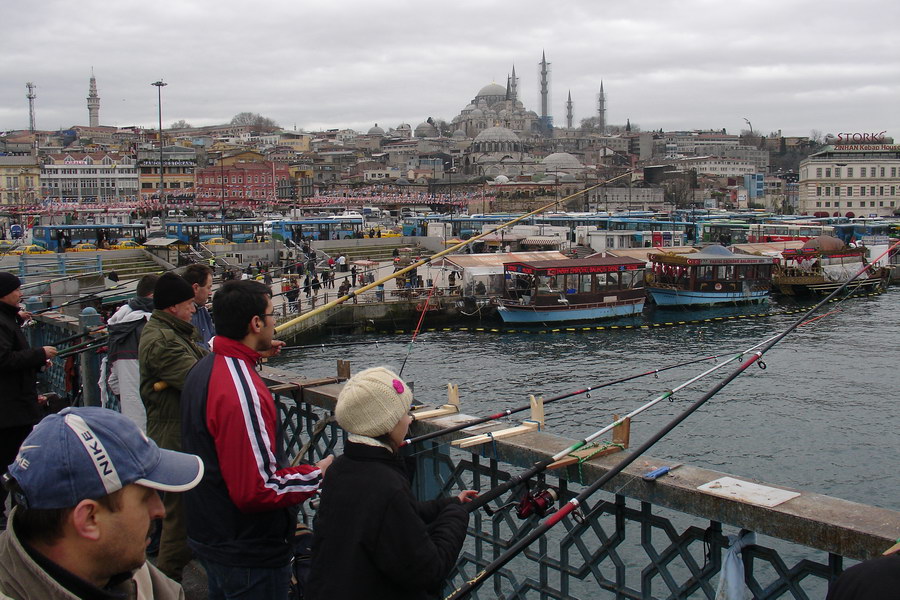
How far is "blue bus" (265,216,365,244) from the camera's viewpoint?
3906 centimetres

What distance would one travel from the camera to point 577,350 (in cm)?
2070

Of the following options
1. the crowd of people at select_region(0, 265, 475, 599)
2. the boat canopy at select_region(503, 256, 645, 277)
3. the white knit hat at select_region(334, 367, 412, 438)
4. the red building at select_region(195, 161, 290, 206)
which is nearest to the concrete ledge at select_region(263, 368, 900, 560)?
the crowd of people at select_region(0, 265, 475, 599)

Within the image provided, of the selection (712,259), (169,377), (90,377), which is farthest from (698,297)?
(169,377)

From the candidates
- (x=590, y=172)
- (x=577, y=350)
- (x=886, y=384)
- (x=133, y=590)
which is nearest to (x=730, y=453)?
(x=886, y=384)

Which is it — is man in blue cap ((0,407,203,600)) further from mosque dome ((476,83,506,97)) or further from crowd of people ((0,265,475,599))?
mosque dome ((476,83,506,97))

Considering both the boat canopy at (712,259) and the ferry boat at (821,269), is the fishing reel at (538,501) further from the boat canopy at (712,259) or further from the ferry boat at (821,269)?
the ferry boat at (821,269)

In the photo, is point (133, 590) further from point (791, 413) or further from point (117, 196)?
point (117, 196)

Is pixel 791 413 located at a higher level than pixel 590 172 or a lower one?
lower

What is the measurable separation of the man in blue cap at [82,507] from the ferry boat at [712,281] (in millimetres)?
27758

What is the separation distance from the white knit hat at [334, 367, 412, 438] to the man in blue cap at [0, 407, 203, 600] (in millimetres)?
600

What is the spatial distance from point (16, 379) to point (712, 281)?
A: 26886 mm

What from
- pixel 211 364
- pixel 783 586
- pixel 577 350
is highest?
pixel 211 364

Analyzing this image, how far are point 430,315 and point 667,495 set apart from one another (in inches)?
888

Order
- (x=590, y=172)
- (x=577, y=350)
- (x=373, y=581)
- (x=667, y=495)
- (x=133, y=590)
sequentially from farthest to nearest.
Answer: (x=590, y=172)
(x=577, y=350)
(x=667, y=495)
(x=373, y=581)
(x=133, y=590)
